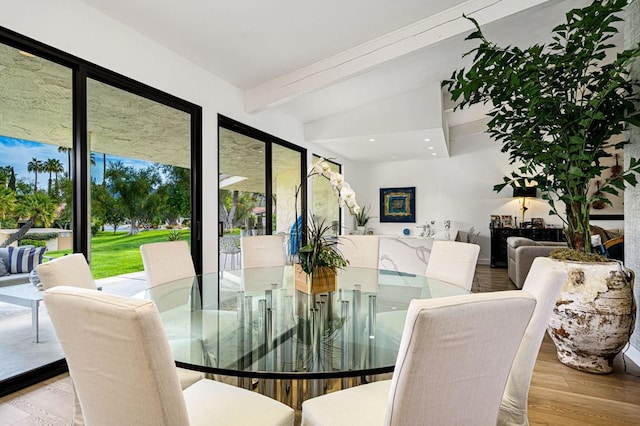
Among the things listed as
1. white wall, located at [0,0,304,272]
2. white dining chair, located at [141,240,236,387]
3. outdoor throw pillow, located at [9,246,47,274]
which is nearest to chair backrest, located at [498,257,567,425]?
white dining chair, located at [141,240,236,387]

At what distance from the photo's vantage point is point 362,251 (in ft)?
10.8

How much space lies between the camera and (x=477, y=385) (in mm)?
898

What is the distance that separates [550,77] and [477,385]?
2356mm

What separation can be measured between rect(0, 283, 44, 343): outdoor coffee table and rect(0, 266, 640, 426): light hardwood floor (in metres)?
0.41

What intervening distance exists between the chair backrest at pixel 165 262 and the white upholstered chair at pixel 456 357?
6.60 ft

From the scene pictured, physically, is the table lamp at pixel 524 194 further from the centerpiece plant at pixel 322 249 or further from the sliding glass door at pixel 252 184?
the centerpiece plant at pixel 322 249

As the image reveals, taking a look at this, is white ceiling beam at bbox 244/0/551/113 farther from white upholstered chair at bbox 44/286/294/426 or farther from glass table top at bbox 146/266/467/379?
white upholstered chair at bbox 44/286/294/426

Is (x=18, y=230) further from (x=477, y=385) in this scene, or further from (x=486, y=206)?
(x=486, y=206)

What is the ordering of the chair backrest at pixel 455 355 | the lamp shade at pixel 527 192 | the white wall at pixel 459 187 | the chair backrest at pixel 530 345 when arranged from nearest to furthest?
the chair backrest at pixel 455 355, the chair backrest at pixel 530 345, the lamp shade at pixel 527 192, the white wall at pixel 459 187

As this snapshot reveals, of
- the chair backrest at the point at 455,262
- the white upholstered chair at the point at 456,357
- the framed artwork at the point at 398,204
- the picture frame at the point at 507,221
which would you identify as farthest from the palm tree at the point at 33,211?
the picture frame at the point at 507,221

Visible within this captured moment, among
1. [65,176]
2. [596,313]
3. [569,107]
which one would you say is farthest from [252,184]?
[596,313]

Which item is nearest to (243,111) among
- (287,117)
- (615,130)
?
(287,117)

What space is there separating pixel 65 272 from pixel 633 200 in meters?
3.68

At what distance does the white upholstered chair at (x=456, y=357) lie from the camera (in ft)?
2.55
